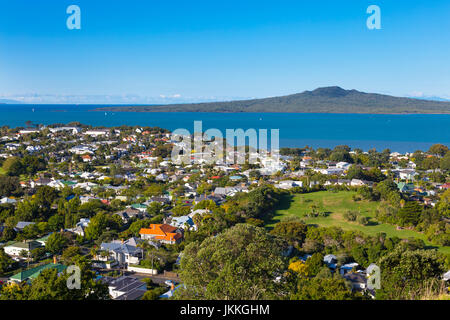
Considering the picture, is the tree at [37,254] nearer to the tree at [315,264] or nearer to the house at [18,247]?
the house at [18,247]

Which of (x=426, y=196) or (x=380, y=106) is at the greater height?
(x=380, y=106)

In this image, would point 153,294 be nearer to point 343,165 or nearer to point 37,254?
point 37,254

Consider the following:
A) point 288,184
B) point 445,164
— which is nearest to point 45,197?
point 288,184

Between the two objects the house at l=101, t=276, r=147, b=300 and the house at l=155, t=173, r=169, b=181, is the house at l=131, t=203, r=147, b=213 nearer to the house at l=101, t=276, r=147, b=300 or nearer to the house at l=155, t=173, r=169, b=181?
the house at l=155, t=173, r=169, b=181

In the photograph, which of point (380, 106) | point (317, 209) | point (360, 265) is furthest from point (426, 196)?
point (380, 106)

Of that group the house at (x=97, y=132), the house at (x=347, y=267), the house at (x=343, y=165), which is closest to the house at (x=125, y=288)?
the house at (x=347, y=267)
